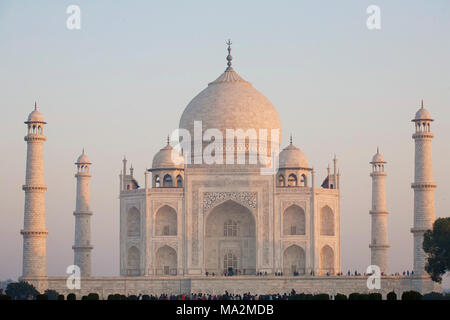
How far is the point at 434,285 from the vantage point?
4091 centimetres

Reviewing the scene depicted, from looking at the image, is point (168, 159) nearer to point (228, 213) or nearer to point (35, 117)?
point (228, 213)

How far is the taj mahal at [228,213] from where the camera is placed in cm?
4156

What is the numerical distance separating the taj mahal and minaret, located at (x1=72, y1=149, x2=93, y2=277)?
0.15ft

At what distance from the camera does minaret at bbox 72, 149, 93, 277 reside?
157ft

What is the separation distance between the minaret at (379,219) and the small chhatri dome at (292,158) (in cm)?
376

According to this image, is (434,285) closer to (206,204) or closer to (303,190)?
(303,190)

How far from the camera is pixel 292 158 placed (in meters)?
47.0

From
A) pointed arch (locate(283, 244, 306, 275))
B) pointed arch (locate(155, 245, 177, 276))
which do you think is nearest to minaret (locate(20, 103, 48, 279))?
pointed arch (locate(155, 245, 177, 276))

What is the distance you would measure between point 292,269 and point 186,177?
610 centimetres

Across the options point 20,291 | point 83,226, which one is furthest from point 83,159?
point 20,291

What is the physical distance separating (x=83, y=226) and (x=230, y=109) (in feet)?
28.6

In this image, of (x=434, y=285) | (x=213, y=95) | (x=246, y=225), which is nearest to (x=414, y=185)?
(x=434, y=285)

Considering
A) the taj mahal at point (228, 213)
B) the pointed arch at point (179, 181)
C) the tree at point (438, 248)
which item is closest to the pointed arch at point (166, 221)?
the taj mahal at point (228, 213)

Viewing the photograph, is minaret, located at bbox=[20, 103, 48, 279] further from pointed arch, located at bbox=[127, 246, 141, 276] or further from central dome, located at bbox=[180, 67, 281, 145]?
central dome, located at bbox=[180, 67, 281, 145]
